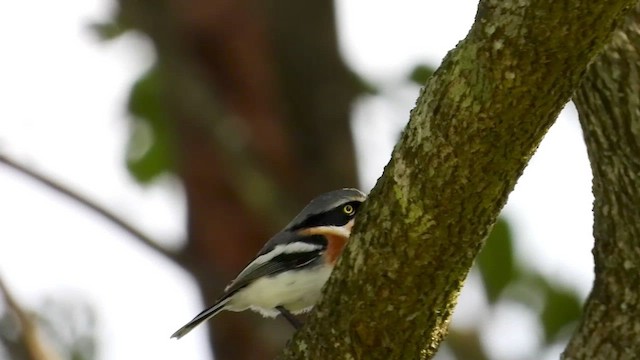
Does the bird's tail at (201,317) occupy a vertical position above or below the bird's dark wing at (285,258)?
below

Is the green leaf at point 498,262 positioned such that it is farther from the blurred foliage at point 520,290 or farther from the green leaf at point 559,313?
the green leaf at point 559,313

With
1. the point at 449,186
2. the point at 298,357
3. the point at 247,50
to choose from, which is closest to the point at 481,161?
the point at 449,186

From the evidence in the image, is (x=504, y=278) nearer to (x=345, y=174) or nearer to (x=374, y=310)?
(x=345, y=174)

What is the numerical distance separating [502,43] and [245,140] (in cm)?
631

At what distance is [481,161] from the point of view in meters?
3.92

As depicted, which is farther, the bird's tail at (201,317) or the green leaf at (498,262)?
the green leaf at (498,262)

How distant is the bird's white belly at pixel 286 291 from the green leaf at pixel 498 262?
229 cm

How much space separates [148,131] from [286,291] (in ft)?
12.9

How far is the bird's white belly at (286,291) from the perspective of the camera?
19.2 feet

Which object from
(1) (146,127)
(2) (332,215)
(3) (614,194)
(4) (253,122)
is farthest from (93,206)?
(4) (253,122)

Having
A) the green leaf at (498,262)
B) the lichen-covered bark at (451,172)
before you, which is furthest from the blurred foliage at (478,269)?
the lichen-covered bark at (451,172)

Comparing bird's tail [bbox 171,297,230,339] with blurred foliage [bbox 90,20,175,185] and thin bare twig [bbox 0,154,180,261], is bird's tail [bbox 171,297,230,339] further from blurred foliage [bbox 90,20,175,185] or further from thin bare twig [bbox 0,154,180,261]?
blurred foliage [bbox 90,20,175,185]

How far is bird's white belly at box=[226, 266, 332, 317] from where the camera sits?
5855 mm

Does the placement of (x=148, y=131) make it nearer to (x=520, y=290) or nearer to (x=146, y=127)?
(x=146, y=127)
